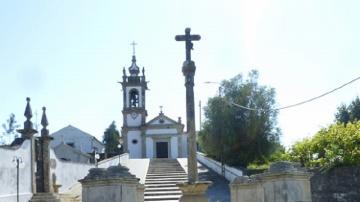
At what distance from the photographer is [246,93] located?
2755cm

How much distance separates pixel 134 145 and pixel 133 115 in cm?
290

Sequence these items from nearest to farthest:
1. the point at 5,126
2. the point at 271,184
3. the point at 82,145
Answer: the point at 271,184, the point at 82,145, the point at 5,126

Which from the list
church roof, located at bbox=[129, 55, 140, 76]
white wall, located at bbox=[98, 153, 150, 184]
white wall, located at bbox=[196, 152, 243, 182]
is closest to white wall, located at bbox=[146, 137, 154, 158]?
church roof, located at bbox=[129, 55, 140, 76]

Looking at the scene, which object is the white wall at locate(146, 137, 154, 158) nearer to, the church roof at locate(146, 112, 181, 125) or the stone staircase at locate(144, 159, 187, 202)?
the church roof at locate(146, 112, 181, 125)

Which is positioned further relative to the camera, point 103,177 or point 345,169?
point 345,169

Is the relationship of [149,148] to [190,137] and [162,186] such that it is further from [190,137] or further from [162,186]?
[190,137]

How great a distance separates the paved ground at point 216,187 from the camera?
1862 centimetres

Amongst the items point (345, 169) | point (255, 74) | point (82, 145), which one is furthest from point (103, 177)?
point (82, 145)

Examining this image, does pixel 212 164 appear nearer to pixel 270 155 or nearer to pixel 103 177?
pixel 270 155

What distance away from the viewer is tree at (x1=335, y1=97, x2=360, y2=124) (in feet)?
149

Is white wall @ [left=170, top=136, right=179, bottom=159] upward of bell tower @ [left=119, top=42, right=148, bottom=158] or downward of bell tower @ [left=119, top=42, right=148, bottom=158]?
downward

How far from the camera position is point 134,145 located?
49.3 m

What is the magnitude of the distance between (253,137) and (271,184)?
19.1 meters

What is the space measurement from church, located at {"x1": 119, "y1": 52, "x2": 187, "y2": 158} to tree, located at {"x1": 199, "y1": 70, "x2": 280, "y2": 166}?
69.3 ft
